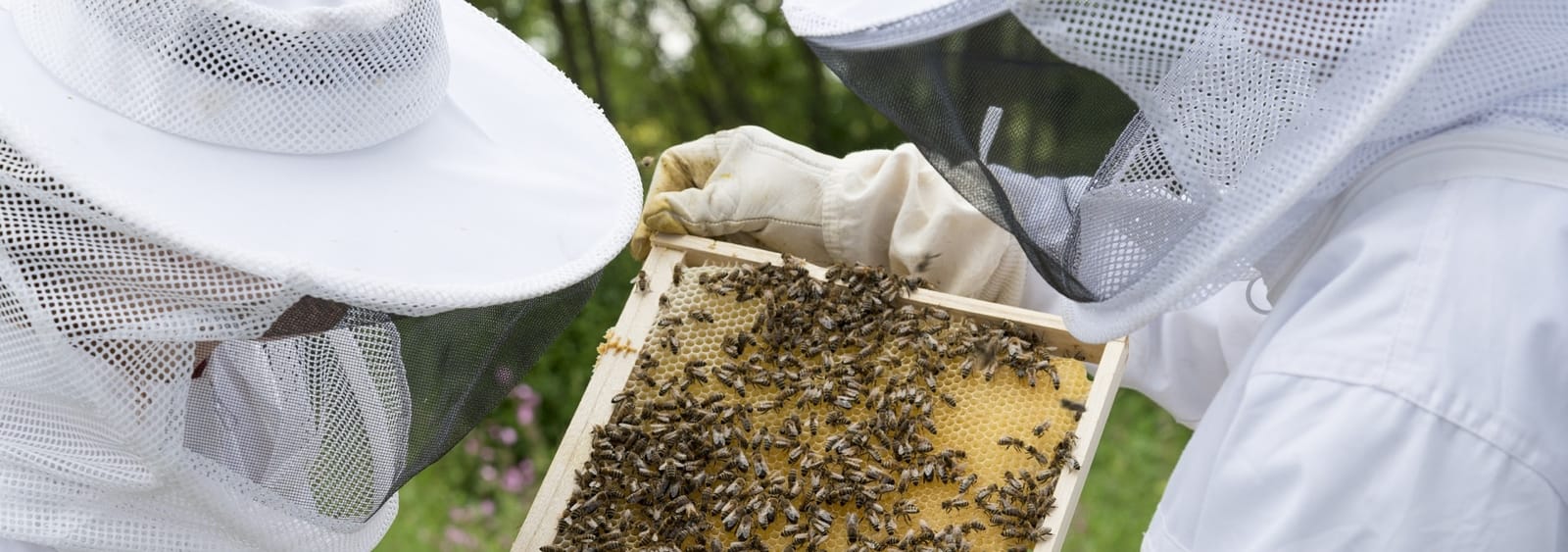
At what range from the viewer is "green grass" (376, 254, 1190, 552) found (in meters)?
5.93

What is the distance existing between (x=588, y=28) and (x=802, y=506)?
213 inches

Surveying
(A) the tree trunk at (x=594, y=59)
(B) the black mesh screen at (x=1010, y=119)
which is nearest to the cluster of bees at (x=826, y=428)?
(B) the black mesh screen at (x=1010, y=119)

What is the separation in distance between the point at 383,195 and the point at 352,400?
51cm

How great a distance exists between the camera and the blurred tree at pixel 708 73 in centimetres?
813

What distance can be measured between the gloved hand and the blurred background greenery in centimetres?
259

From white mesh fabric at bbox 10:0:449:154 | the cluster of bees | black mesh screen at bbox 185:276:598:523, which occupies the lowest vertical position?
the cluster of bees

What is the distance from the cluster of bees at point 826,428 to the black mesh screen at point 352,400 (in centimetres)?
51

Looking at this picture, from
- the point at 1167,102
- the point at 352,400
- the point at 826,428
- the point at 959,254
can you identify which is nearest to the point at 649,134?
the point at 959,254

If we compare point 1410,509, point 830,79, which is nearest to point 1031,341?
point 1410,509

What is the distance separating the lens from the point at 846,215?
3.37 metres

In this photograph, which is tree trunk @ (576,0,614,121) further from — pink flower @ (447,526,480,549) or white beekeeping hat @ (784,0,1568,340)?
white beekeeping hat @ (784,0,1568,340)

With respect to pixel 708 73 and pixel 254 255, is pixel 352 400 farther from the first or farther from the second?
pixel 708 73

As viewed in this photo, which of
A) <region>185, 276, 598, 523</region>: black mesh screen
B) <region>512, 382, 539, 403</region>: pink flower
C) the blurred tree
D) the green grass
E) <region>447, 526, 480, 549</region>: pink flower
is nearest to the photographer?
A: <region>185, 276, 598, 523</region>: black mesh screen

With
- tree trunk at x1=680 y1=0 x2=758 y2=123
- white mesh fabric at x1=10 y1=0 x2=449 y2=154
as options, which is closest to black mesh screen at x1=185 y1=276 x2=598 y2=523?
white mesh fabric at x1=10 y1=0 x2=449 y2=154
